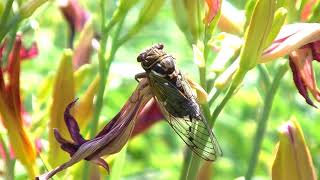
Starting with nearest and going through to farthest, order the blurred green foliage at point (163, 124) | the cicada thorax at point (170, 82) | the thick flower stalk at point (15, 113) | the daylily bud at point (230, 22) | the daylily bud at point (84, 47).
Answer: the cicada thorax at point (170, 82) → the thick flower stalk at point (15, 113) → the daylily bud at point (230, 22) → the daylily bud at point (84, 47) → the blurred green foliage at point (163, 124)

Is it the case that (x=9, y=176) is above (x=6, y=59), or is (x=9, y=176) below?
below

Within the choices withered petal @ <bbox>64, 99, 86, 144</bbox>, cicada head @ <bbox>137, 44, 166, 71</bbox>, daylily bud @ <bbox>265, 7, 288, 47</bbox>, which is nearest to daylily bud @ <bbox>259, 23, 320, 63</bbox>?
daylily bud @ <bbox>265, 7, 288, 47</bbox>

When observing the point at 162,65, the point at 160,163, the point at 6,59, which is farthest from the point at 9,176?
the point at 160,163

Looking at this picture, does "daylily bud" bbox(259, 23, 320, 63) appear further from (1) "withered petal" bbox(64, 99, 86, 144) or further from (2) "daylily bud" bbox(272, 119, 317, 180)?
(1) "withered petal" bbox(64, 99, 86, 144)

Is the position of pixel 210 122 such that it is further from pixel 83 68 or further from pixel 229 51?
pixel 83 68

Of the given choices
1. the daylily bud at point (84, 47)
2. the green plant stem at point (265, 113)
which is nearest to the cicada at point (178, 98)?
the green plant stem at point (265, 113)

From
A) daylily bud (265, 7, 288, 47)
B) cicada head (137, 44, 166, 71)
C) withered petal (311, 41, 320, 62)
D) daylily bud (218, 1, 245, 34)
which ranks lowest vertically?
cicada head (137, 44, 166, 71)

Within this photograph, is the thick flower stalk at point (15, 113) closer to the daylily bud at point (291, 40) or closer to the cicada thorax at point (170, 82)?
the cicada thorax at point (170, 82)

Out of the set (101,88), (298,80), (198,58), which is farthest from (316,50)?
(101,88)
